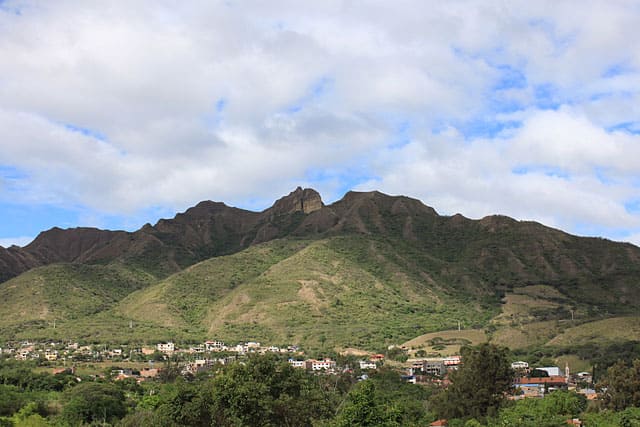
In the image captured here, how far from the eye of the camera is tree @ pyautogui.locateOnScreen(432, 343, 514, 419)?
58.8 metres

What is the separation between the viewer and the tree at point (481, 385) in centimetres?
5878

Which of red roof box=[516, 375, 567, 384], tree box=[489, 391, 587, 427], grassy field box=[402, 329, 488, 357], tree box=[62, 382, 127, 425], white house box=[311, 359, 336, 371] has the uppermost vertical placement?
grassy field box=[402, 329, 488, 357]

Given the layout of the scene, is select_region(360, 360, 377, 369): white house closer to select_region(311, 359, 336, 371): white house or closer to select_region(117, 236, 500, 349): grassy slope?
select_region(311, 359, 336, 371): white house

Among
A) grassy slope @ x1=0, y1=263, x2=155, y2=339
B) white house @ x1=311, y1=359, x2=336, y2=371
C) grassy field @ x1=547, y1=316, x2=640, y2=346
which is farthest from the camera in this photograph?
grassy slope @ x1=0, y1=263, x2=155, y2=339

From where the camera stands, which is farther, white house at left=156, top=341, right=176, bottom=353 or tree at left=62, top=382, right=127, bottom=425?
white house at left=156, top=341, right=176, bottom=353

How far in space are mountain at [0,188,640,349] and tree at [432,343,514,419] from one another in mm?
63552

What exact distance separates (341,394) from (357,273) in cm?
8920

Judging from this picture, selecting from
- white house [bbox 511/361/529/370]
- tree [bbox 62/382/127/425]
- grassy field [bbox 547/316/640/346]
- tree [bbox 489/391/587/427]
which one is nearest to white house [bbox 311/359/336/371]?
white house [bbox 511/361/529/370]

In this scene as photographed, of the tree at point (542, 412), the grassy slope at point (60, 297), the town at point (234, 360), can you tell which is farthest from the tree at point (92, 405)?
the grassy slope at point (60, 297)

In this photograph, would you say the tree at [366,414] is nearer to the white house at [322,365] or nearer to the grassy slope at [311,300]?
the white house at [322,365]

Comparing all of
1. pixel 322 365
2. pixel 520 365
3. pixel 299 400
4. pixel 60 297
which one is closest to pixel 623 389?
pixel 299 400

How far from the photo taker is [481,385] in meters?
59.0

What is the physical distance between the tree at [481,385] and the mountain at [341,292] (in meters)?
63.6

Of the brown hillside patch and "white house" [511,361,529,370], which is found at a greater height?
the brown hillside patch
